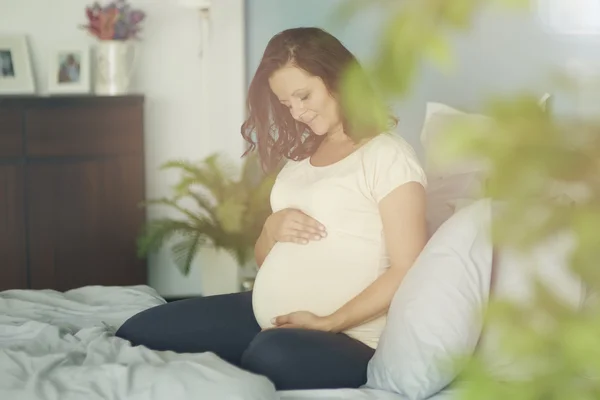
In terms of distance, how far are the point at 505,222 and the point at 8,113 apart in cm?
320

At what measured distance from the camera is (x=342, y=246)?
165cm

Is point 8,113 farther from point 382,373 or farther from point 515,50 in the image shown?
point 382,373

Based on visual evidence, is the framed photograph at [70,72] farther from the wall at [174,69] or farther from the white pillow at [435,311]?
the white pillow at [435,311]

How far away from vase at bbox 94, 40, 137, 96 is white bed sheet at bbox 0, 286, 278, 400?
1689 mm

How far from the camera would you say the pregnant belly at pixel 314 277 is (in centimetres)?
164

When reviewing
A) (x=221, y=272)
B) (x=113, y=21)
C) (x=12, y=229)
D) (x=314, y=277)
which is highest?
(x=113, y=21)

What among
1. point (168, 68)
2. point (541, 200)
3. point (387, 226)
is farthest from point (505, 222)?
point (168, 68)

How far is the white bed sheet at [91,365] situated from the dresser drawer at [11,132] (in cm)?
146

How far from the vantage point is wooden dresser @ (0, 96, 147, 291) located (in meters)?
3.34

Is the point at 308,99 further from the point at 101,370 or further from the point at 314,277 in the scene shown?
the point at 101,370

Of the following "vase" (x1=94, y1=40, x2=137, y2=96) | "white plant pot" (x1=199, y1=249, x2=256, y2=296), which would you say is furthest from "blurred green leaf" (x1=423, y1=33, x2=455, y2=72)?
"vase" (x1=94, y1=40, x2=137, y2=96)

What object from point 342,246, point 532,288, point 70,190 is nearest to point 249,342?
point 342,246

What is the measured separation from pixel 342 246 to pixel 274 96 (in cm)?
41

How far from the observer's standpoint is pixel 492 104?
13.8 inches
